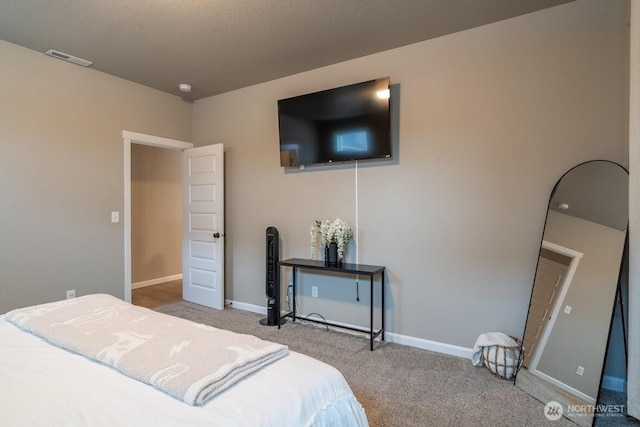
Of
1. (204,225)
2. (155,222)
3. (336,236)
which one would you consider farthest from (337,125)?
(155,222)

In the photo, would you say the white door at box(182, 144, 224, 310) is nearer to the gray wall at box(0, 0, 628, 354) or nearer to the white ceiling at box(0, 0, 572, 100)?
the gray wall at box(0, 0, 628, 354)

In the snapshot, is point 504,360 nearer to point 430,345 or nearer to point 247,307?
point 430,345

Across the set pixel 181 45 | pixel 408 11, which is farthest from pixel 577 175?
pixel 181 45

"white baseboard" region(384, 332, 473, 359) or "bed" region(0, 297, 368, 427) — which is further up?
"bed" region(0, 297, 368, 427)

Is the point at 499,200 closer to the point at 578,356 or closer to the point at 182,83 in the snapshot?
the point at 578,356

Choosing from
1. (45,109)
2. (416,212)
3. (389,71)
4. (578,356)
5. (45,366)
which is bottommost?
(578,356)

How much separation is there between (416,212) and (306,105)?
1540 millimetres

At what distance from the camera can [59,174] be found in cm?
322

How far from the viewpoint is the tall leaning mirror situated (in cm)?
196

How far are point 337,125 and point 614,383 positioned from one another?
2.90 meters

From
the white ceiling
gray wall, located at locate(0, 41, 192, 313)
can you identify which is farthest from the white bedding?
the white ceiling

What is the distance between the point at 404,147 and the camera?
298 centimetres

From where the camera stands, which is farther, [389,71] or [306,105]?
[306,105]

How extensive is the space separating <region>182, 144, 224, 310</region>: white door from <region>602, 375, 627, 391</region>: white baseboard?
366cm
